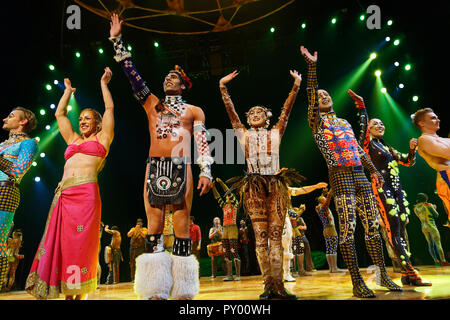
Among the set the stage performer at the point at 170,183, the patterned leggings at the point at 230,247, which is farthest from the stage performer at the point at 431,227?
the stage performer at the point at 170,183

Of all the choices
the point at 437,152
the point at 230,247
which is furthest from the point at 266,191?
the point at 230,247

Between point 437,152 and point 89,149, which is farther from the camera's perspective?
point 437,152

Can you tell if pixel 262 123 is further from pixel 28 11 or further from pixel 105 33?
pixel 105 33

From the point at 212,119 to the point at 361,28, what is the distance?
5.91 metres

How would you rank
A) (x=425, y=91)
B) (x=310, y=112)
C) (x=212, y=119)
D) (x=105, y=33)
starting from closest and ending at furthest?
1. (x=310, y=112)
2. (x=425, y=91)
3. (x=105, y=33)
4. (x=212, y=119)

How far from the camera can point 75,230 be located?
280 cm

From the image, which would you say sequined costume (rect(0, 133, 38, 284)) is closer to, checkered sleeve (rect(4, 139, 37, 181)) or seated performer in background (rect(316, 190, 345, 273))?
checkered sleeve (rect(4, 139, 37, 181))

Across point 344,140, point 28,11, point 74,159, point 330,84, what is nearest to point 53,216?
point 74,159

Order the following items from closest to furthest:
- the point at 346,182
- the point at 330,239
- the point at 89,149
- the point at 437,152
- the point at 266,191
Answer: the point at 89,149, the point at 266,191, the point at 346,182, the point at 437,152, the point at 330,239

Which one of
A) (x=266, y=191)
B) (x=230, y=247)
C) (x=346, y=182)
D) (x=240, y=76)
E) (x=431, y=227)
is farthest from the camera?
(x=240, y=76)

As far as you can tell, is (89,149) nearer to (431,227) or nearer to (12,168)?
(12,168)

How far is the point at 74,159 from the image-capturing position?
3.03 m

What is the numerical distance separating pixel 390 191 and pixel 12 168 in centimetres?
463
